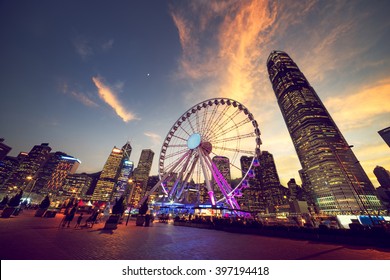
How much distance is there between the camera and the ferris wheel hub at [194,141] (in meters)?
34.2

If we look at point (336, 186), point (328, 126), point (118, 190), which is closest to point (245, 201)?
point (336, 186)

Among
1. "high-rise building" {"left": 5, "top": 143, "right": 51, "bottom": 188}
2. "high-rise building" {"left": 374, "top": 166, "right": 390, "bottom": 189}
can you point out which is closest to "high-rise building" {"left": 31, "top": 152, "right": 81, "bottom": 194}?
"high-rise building" {"left": 5, "top": 143, "right": 51, "bottom": 188}

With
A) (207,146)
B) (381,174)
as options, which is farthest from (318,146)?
(381,174)

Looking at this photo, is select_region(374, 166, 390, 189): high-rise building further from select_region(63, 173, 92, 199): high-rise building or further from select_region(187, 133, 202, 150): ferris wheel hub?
select_region(63, 173, 92, 199): high-rise building

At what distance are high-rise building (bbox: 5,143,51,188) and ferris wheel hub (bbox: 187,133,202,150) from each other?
7703 inches

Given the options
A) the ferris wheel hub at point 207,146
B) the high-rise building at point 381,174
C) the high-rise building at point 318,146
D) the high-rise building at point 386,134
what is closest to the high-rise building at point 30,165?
the ferris wheel hub at point 207,146

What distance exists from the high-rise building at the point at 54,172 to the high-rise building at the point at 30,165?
7035mm

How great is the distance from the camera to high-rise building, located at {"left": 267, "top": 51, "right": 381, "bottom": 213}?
348 feet

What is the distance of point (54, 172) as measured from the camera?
17638 cm

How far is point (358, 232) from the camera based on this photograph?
10984 millimetres

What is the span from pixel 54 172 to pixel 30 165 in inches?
→ 802

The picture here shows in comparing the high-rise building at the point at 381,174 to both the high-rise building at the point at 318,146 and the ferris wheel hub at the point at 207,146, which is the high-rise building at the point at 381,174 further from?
the ferris wheel hub at the point at 207,146
